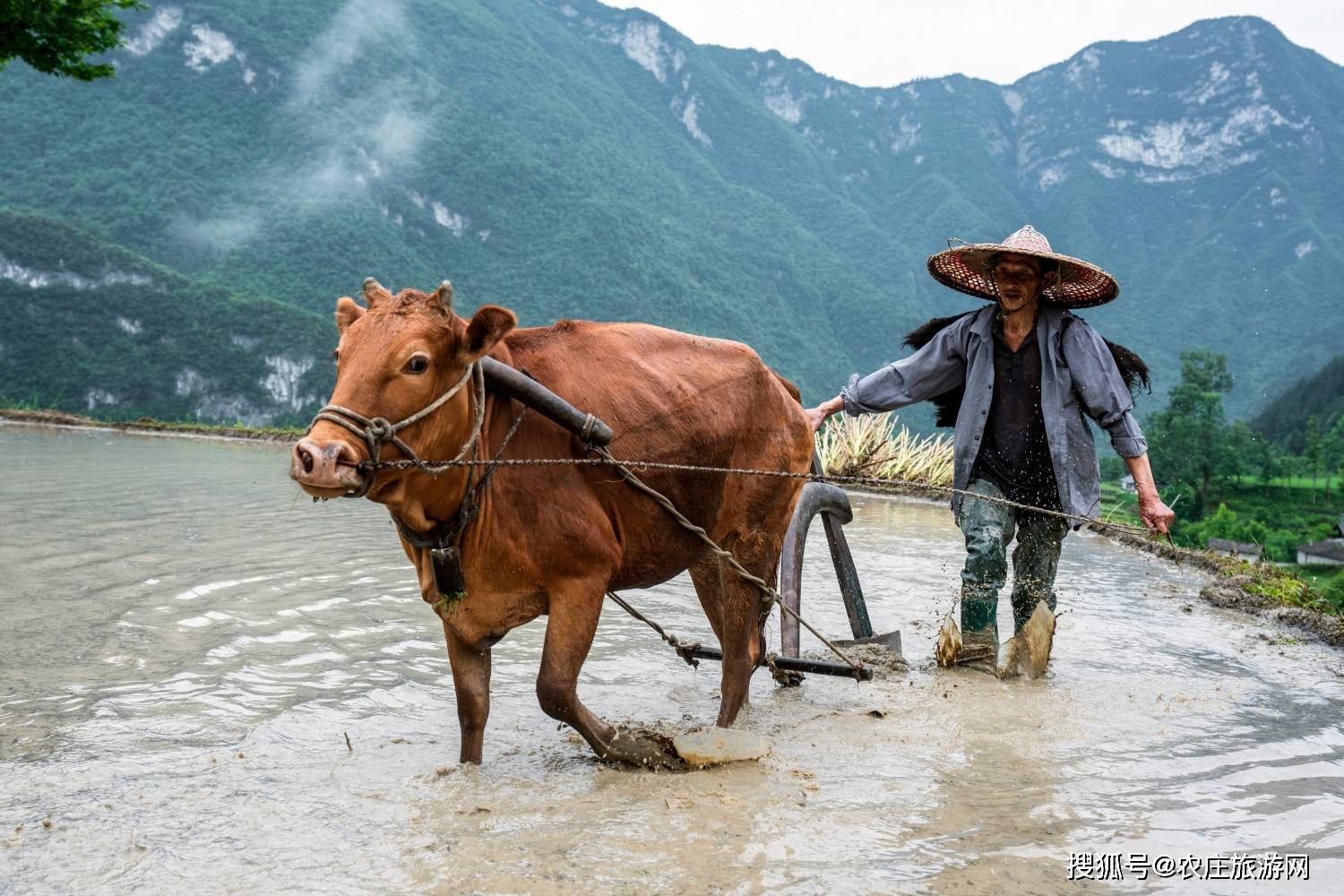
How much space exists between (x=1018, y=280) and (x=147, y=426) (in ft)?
101

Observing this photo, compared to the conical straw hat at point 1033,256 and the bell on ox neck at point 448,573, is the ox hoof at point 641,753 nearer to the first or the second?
the bell on ox neck at point 448,573

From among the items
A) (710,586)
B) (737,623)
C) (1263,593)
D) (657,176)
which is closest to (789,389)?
(710,586)

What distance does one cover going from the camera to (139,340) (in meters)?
59.1

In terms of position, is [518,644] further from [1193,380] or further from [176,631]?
[1193,380]

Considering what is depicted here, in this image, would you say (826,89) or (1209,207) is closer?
(1209,207)

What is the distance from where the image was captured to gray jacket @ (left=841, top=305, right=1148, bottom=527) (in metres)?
5.46

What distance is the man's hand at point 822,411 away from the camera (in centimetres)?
523

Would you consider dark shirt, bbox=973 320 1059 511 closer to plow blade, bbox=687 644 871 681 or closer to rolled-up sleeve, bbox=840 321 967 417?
rolled-up sleeve, bbox=840 321 967 417

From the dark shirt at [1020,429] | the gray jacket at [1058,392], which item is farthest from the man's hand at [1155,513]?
the dark shirt at [1020,429]

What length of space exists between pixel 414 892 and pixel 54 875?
3.16 ft

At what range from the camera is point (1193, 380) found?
43094 mm

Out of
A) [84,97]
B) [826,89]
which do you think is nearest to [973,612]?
[84,97]

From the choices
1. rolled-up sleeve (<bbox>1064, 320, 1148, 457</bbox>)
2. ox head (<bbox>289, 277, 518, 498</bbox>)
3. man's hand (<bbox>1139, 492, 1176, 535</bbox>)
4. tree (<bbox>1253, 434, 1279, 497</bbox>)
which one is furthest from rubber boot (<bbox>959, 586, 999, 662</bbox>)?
tree (<bbox>1253, 434, 1279, 497</bbox>)

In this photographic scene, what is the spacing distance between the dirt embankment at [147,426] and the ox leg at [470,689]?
28.1 metres
